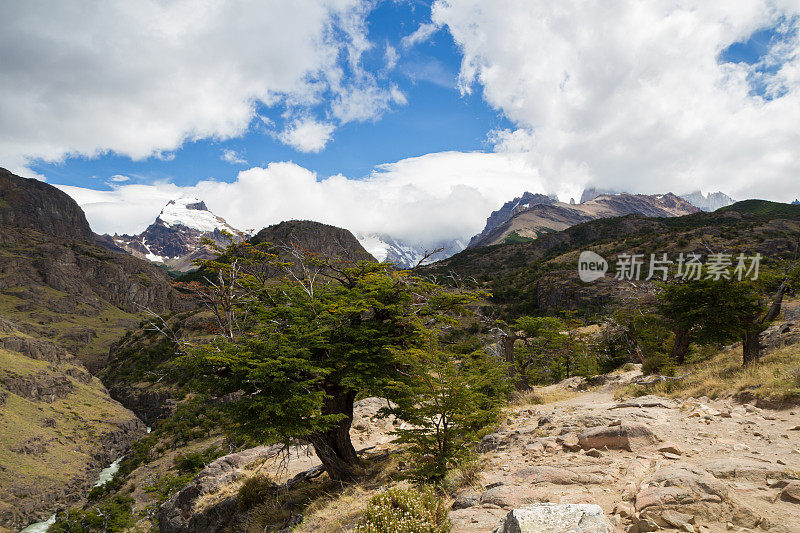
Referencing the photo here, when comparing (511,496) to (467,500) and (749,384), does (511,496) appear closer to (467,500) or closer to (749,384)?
(467,500)

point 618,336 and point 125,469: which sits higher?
point 618,336

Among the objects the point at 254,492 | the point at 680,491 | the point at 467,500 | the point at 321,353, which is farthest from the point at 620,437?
the point at 254,492

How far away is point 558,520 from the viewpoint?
14.3ft

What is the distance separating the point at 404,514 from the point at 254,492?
348 inches

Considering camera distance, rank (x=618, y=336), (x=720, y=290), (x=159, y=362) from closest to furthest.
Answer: (x=720, y=290) → (x=618, y=336) → (x=159, y=362)

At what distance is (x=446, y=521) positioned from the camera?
622cm

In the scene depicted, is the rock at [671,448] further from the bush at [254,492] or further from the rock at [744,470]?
the bush at [254,492]

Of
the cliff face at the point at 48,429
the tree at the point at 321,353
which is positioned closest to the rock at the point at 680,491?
the tree at the point at 321,353

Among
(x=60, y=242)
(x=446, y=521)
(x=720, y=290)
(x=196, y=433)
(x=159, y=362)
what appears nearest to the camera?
(x=446, y=521)

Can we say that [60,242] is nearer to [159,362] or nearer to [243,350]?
[159,362]

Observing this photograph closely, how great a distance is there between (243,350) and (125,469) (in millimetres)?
88774

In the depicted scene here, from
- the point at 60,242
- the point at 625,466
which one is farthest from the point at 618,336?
the point at 60,242

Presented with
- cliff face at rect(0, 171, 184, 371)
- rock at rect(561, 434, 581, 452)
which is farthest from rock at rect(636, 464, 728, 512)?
cliff face at rect(0, 171, 184, 371)

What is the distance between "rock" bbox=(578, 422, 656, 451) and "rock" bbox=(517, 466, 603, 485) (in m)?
1.56
